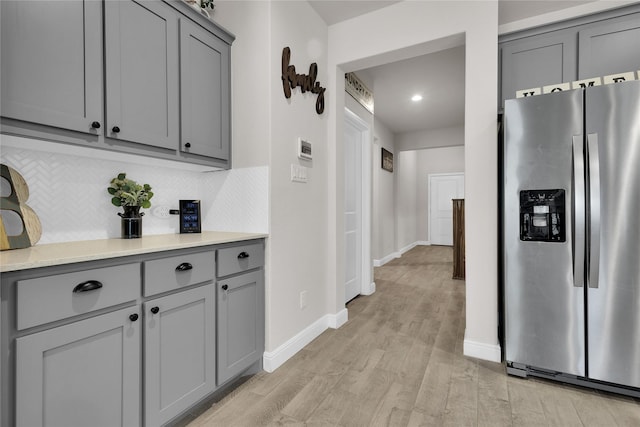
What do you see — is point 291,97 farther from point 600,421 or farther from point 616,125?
point 600,421

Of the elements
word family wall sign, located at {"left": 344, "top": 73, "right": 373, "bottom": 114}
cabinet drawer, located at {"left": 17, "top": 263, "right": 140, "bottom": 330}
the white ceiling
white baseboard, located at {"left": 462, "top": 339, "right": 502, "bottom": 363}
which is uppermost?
the white ceiling

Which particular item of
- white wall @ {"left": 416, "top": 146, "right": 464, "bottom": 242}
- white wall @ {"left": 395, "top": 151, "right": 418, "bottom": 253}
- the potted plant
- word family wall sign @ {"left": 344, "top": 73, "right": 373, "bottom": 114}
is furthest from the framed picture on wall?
the potted plant

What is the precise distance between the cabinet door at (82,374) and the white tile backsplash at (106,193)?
2.31ft

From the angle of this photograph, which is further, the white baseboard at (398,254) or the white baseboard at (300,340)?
the white baseboard at (398,254)

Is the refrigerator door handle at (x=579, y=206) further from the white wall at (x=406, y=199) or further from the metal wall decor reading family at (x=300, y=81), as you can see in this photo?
the white wall at (x=406, y=199)

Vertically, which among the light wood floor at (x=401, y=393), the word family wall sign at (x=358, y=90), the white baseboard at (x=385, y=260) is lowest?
the light wood floor at (x=401, y=393)

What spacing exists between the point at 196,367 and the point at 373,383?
3.61 ft

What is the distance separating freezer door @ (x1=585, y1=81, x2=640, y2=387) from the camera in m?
1.74

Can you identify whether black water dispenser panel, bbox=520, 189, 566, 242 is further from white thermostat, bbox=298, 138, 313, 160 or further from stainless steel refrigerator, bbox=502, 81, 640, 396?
white thermostat, bbox=298, 138, 313, 160

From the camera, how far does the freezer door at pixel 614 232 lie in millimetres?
1742

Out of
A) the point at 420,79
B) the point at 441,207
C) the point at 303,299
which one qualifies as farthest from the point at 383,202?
the point at 303,299

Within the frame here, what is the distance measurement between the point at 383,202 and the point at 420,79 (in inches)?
97.6

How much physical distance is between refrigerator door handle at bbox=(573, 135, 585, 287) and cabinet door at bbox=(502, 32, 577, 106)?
1.01 metres

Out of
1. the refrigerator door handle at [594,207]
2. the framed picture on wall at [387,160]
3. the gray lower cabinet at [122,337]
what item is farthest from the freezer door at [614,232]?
the framed picture on wall at [387,160]
